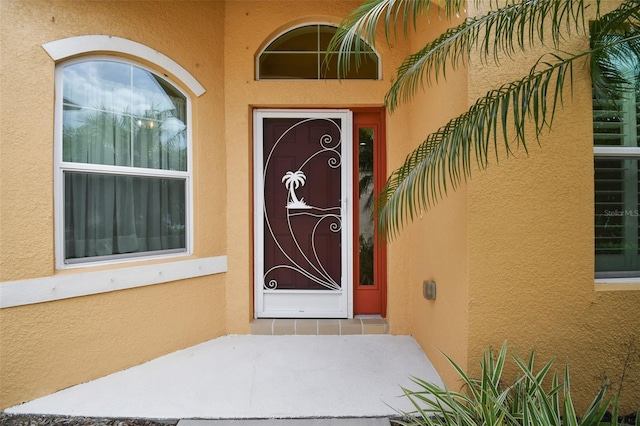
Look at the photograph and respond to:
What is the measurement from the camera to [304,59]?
4.09 m

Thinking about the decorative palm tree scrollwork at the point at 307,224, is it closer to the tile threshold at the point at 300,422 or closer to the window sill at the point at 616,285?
the tile threshold at the point at 300,422

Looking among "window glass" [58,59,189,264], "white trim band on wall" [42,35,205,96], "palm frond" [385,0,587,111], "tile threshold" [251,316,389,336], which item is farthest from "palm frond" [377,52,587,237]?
"white trim band on wall" [42,35,205,96]

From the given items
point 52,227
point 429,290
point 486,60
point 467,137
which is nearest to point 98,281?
point 52,227

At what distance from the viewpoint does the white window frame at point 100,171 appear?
115 inches

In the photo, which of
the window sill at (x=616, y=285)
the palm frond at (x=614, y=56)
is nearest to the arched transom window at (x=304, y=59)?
the palm frond at (x=614, y=56)

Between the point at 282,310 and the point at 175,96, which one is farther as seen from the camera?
the point at 282,310

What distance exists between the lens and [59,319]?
9.39 ft

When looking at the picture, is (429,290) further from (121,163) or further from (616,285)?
(121,163)

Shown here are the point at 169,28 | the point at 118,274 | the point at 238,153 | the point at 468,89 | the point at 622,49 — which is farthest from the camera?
the point at 238,153

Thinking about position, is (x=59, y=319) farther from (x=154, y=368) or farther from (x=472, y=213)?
(x=472, y=213)

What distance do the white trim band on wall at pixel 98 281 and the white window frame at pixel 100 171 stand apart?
0.43ft

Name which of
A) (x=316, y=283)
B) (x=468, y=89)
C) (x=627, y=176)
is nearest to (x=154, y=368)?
(x=316, y=283)

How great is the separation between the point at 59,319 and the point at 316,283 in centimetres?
249

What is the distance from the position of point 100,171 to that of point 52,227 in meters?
0.62
